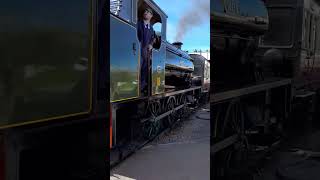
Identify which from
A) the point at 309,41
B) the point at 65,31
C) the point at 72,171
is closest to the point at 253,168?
the point at 309,41

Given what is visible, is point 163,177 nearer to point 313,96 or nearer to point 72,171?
point 72,171

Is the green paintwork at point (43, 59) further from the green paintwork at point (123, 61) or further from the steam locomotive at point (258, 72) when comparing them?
the green paintwork at point (123, 61)

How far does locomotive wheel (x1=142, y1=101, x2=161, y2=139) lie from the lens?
1.93 metres

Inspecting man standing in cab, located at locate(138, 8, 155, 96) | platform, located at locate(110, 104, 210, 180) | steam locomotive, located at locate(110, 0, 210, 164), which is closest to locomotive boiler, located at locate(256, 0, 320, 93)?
steam locomotive, located at locate(110, 0, 210, 164)

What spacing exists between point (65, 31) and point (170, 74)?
144 cm

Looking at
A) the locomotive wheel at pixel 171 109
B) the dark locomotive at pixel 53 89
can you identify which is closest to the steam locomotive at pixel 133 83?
the locomotive wheel at pixel 171 109

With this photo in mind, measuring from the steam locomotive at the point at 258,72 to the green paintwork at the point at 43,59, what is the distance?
631mm

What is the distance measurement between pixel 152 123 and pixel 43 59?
4.60 ft

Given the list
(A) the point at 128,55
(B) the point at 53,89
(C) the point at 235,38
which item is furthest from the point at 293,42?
(B) the point at 53,89

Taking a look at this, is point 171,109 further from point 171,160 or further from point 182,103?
point 171,160

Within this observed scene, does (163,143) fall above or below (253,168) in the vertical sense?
above

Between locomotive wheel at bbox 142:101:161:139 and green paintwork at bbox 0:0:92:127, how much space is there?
962 mm

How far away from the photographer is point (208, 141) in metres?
1.64

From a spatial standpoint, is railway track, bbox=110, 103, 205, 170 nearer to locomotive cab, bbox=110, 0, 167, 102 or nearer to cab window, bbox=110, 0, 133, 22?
locomotive cab, bbox=110, 0, 167, 102
